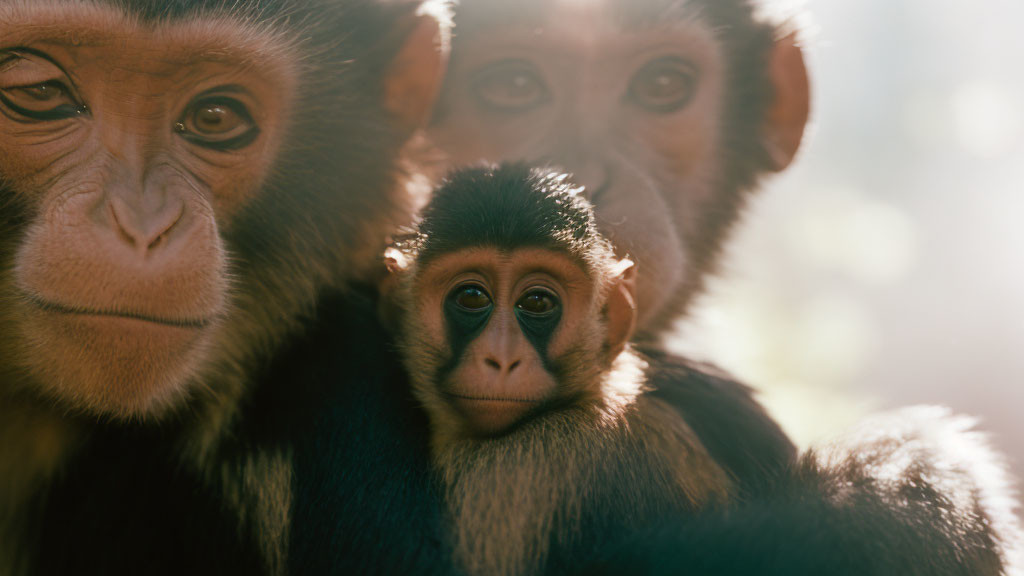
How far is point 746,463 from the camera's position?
260cm

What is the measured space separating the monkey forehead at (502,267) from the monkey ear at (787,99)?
58.4 inches

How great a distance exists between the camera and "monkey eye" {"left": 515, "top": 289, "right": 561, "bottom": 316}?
8.36 feet

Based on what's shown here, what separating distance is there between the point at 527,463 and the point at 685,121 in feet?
5.37

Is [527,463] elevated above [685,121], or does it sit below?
below

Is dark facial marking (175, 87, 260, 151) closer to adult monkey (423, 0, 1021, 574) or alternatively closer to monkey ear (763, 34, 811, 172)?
adult monkey (423, 0, 1021, 574)

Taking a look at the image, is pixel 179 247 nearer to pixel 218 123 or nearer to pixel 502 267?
pixel 218 123

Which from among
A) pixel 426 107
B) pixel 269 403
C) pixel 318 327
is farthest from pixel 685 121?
pixel 269 403

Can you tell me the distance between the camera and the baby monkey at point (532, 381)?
222 cm

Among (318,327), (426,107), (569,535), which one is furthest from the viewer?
(426,107)

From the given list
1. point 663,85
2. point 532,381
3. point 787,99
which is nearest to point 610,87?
point 663,85

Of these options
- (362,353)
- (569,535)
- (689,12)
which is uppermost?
(689,12)

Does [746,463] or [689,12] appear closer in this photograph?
[746,463]

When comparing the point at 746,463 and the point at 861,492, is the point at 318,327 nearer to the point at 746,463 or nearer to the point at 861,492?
the point at 746,463

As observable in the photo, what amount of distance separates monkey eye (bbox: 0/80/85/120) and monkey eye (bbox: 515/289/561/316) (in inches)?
41.9
